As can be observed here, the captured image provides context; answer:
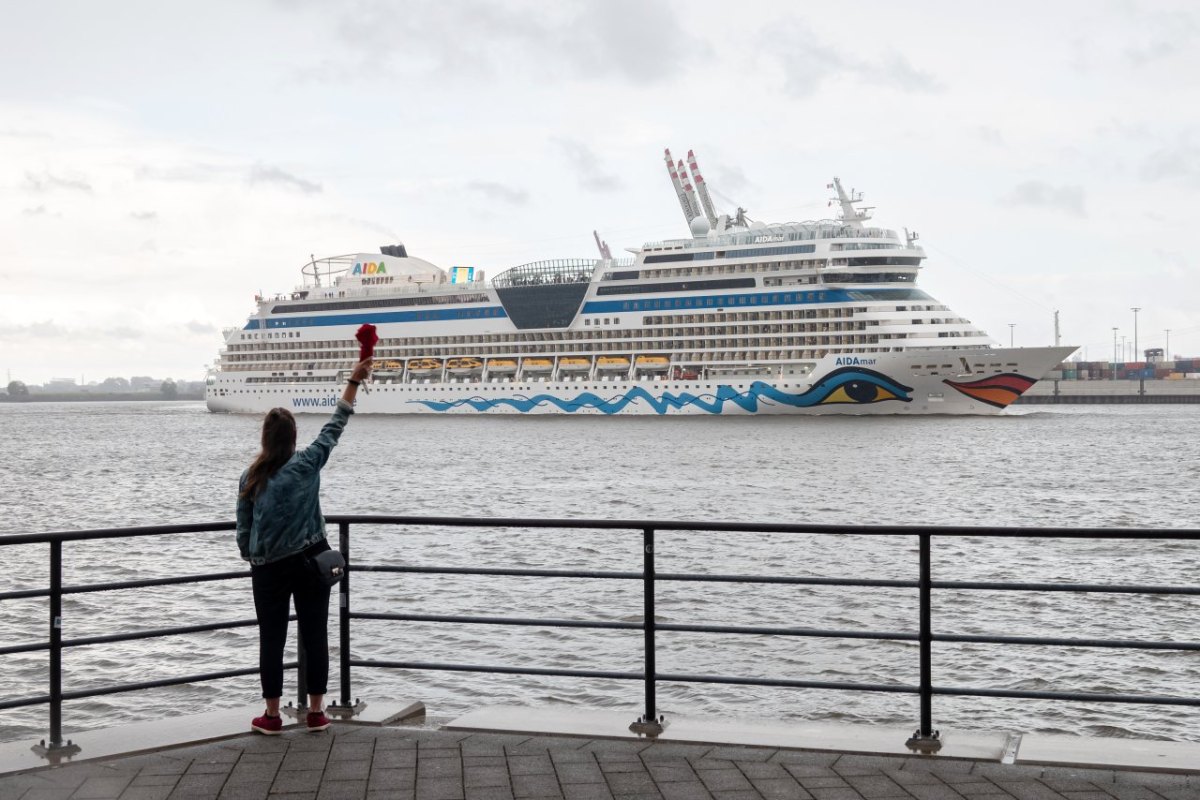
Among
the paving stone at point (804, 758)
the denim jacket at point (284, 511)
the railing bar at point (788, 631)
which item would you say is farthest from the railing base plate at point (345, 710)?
the paving stone at point (804, 758)

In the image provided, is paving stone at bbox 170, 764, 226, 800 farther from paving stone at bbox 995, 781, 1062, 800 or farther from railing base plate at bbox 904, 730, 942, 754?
paving stone at bbox 995, 781, 1062, 800

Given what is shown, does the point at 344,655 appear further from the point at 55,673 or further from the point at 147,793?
the point at 147,793

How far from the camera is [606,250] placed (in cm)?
10550

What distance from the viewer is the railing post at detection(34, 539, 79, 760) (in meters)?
6.16

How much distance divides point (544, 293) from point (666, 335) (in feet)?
34.9

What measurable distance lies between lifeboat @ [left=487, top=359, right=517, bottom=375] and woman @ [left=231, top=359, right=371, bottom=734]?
91.5m

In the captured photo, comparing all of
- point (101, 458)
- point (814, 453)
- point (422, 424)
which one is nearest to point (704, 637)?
point (814, 453)

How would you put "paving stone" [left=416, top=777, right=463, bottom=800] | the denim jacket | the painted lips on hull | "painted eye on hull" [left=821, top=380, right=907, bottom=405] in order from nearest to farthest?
"paving stone" [left=416, top=777, right=463, bottom=800] < the denim jacket < the painted lips on hull < "painted eye on hull" [left=821, top=380, right=907, bottom=405]

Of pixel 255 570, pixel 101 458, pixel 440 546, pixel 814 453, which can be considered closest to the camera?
pixel 255 570

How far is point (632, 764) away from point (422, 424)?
86.8m

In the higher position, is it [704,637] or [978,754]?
[978,754]

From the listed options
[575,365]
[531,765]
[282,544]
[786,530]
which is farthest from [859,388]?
[531,765]

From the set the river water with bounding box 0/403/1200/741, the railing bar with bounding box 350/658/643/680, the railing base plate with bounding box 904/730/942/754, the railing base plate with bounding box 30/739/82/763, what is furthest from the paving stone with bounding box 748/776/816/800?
the railing base plate with bounding box 30/739/82/763

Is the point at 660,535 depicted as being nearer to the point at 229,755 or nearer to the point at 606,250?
the point at 229,755
